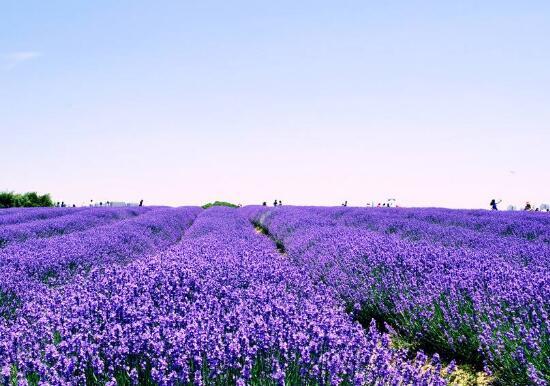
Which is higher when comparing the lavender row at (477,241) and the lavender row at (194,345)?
the lavender row at (477,241)

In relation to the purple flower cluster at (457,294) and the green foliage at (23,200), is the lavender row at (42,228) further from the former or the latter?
the green foliage at (23,200)

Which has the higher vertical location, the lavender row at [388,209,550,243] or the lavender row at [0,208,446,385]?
the lavender row at [388,209,550,243]

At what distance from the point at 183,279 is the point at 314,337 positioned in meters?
1.66

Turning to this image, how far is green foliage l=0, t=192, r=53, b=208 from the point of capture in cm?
2583

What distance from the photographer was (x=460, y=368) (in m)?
3.79

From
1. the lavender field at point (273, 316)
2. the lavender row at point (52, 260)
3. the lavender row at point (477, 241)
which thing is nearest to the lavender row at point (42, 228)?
the lavender row at point (52, 260)

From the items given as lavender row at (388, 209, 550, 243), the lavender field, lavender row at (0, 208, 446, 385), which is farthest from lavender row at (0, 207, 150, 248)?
lavender row at (388, 209, 550, 243)

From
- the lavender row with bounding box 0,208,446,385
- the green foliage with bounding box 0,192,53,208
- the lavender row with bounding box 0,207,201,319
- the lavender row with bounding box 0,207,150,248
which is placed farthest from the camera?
the green foliage with bounding box 0,192,53,208

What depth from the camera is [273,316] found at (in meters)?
2.93

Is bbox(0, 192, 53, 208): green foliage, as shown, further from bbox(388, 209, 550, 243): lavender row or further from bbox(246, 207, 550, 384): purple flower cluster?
bbox(246, 207, 550, 384): purple flower cluster

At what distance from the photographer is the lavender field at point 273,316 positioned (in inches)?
91.1

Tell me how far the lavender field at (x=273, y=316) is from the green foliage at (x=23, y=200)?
21.4 metres

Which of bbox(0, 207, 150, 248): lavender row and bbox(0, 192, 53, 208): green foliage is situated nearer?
bbox(0, 207, 150, 248): lavender row

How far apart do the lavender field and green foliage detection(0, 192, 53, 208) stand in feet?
70.3
